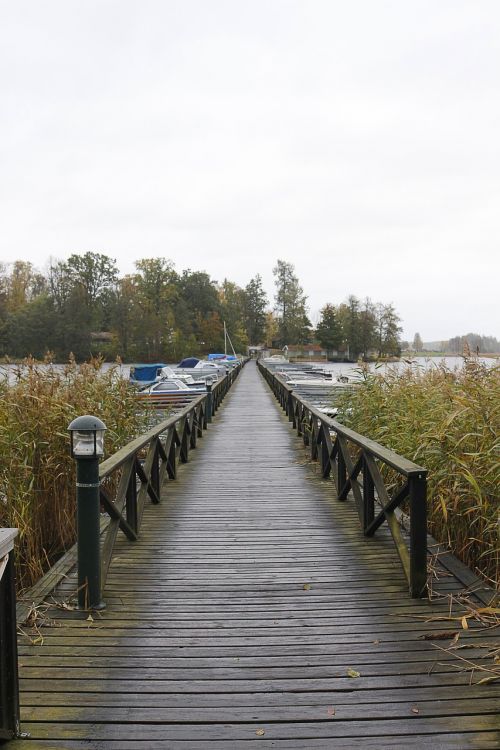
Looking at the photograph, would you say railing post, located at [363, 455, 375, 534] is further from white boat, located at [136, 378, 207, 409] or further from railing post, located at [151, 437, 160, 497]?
white boat, located at [136, 378, 207, 409]

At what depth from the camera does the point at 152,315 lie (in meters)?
69.5

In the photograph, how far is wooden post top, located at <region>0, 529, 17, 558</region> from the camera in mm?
1968

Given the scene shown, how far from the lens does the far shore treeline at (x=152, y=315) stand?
62.9m

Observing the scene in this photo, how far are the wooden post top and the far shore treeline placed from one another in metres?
50.1

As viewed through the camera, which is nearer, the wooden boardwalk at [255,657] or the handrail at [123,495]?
the wooden boardwalk at [255,657]

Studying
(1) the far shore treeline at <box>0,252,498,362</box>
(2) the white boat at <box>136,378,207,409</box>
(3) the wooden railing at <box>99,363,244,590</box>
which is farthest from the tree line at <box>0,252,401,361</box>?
(3) the wooden railing at <box>99,363,244,590</box>

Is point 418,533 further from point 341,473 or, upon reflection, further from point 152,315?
point 152,315

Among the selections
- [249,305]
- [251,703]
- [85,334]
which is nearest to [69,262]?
[85,334]

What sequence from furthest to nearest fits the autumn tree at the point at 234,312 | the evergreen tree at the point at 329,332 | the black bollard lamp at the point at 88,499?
the evergreen tree at the point at 329,332 → the autumn tree at the point at 234,312 → the black bollard lamp at the point at 88,499

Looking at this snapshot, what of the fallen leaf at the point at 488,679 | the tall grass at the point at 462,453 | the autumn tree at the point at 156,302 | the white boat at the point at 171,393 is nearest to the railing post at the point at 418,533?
the tall grass at the point at 462,453

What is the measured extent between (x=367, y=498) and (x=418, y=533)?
57.6 inches

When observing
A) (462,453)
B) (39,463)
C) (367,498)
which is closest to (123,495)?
(39,463)

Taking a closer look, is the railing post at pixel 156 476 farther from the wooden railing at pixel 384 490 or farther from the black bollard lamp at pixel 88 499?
the black bollard lamp at pixel 88 499

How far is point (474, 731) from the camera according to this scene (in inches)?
87.4
